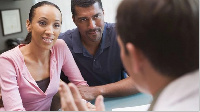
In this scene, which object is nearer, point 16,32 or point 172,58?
point 172,58

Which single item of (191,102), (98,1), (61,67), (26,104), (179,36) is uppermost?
(98,1)

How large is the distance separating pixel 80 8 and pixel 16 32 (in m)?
1.67

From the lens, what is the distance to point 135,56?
42cm

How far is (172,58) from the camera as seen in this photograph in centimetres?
41

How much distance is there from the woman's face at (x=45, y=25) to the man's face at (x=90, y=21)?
0.26 metres

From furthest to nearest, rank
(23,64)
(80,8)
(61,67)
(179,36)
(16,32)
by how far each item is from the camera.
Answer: (16,32), (80,8), (61,67), (23,64), (179,36)

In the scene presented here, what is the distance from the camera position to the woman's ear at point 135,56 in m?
0.42

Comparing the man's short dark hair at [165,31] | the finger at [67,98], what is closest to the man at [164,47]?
the man's short dark hair at [165,31]

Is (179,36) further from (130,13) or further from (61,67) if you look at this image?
(61,67)

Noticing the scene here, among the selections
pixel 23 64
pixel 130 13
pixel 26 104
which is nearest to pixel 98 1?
pixel 23 64

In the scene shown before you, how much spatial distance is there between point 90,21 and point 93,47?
154 mm

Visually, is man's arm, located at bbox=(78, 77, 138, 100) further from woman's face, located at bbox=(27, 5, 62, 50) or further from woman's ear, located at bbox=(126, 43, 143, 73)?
woman's ear, located at bbox=(126, 43, 143, 73)

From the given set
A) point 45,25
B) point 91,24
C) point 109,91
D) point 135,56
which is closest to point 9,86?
point 45,25

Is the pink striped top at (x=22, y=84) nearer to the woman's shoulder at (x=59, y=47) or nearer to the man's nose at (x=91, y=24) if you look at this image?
the woman's shoulder at (x=59, y=47)
